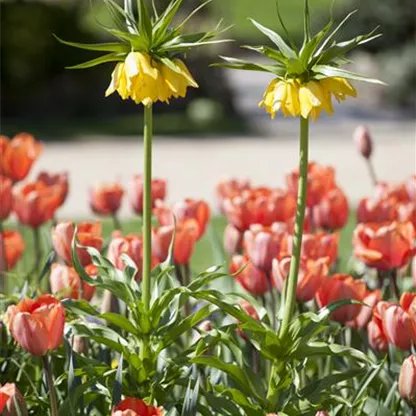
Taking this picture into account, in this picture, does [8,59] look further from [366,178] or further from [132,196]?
[132,196]

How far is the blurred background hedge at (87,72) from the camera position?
13.8 metres

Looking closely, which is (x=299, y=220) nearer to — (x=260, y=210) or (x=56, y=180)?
(x=260, y=210)

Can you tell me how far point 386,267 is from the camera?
84.1 inches

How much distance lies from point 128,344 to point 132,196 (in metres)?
0.98

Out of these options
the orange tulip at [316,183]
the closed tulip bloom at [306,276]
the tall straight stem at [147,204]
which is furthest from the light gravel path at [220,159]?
the tall straight stem at [147,204]

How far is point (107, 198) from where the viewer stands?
9.09 ft

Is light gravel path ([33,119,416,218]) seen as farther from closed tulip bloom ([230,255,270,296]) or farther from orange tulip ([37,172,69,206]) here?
closed tulip bloom ([230,255,270,296])

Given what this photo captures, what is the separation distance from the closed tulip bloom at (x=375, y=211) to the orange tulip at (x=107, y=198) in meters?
0.61

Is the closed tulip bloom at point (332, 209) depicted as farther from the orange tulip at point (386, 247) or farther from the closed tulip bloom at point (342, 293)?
the closed tulip bloom at point (342, 293)

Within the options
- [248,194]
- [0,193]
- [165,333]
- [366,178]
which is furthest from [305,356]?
[366,178]

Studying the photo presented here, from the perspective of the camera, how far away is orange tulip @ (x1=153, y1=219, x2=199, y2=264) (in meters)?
2.13

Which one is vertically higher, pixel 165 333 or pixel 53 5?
pixel 53 5

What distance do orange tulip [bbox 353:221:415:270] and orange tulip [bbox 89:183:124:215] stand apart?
794mm

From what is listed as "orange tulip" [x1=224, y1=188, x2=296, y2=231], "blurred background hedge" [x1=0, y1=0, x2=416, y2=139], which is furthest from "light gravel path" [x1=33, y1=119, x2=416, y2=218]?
"orange tulip" [x1=224, y1=188, x2=296, y2=231]
